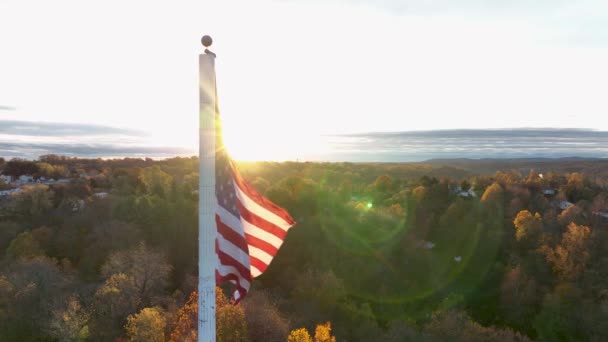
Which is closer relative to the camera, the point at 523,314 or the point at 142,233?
the point at 523,314

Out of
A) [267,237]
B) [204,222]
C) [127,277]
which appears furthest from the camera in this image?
[127,277]

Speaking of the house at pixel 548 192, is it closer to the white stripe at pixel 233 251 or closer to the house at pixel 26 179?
the white stripe at pixel 233 251

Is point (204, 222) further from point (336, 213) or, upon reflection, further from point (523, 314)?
point (336, 213)

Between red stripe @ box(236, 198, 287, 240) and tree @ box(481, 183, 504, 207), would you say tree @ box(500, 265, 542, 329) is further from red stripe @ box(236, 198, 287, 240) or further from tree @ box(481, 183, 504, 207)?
red stripe @ box(236, 198, 287, 240)

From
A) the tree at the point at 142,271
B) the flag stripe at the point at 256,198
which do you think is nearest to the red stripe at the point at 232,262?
the flag stripe at the point at 256,198

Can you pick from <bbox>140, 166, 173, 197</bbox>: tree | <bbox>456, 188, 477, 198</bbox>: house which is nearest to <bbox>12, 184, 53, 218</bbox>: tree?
<bbox>140, 166, 173, 197</bbox>: tree

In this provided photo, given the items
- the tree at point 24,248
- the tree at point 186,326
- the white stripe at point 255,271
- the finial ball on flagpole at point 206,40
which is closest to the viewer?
the finial ball on flagpole at point 206,40

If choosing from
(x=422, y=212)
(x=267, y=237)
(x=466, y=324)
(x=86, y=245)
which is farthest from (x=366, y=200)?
(x=267, y=237)
